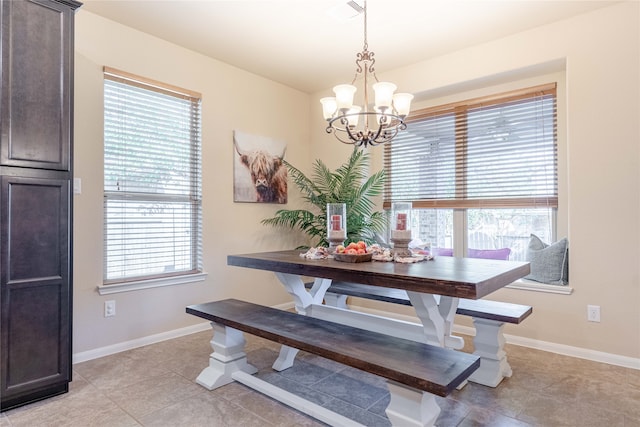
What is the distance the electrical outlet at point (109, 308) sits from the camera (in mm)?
2898

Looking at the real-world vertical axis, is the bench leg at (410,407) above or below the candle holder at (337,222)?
below

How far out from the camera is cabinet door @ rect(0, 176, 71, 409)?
2033 millimetres

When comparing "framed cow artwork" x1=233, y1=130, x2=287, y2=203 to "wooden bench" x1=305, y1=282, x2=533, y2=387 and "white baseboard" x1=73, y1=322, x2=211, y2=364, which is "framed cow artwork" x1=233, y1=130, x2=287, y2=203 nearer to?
"white baseboard" x1=73, y1=322, x2=211, y2=364

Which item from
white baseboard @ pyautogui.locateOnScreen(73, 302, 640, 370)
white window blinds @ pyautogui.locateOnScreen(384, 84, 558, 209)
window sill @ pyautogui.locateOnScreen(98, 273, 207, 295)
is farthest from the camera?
white window blinds @ pyautogui.locateOnScreen(384, 84, 558, 209)

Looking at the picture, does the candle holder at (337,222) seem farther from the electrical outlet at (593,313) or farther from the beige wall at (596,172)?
the electrical outlet at (593,313)

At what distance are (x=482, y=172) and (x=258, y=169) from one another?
89.3 inches

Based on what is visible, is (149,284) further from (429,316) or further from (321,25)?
(321,25)

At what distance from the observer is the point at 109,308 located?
9.56 feet

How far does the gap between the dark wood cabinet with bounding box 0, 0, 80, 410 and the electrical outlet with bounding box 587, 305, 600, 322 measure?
360cm

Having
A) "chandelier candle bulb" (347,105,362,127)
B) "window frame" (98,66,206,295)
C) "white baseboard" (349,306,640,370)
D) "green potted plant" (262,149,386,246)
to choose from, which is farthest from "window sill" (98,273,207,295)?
"white baseboard" (349,306,640,370)

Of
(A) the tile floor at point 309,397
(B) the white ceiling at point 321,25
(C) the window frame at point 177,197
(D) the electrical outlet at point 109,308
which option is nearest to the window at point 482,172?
(B) the white ceiling at point 321,25

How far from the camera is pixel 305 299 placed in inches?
104

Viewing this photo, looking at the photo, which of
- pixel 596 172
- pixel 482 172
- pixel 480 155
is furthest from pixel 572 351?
pixel 480 155

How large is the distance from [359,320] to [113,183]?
2.20 m
